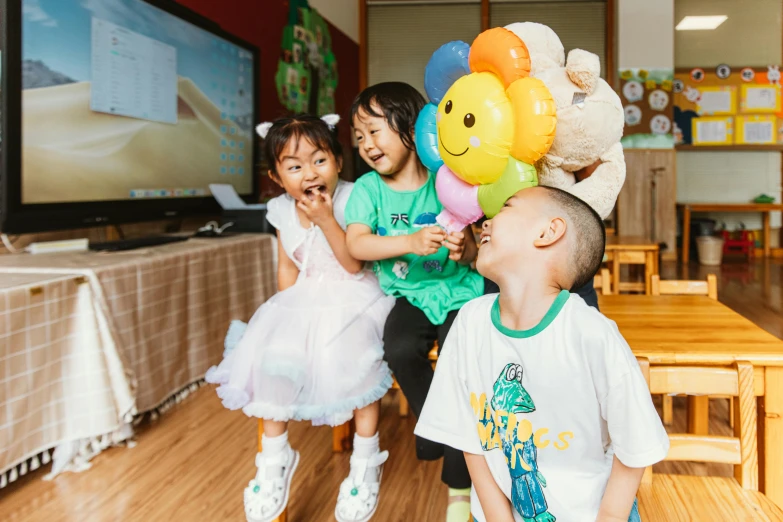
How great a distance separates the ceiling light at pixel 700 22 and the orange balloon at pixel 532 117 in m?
6.25

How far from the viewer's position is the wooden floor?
1472 millimetres

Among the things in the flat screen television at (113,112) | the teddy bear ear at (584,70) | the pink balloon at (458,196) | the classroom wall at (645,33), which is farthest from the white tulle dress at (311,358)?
the classroom wall at (645,33)

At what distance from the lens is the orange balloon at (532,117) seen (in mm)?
971

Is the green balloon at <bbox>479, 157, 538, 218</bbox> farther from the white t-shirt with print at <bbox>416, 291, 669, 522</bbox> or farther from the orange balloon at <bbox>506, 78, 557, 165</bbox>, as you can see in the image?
the white t-shirt with print at <bbox>416, 291, 669, 522</bbox>

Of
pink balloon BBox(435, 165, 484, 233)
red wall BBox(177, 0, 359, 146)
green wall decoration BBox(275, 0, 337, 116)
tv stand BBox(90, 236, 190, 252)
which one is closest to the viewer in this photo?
pink balloon BBox(435, 165, 484, 233)

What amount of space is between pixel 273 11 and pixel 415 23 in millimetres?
2502

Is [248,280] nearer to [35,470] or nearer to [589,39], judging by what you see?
[35,470]

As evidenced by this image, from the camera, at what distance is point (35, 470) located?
1.70 metres

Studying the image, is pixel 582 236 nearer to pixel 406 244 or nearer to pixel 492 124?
pixel 492 124

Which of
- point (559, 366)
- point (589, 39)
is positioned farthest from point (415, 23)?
point (559, 366)

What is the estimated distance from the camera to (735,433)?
3.30ft

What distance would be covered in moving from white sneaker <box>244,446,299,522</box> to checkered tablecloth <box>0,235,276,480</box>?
26.9 inches

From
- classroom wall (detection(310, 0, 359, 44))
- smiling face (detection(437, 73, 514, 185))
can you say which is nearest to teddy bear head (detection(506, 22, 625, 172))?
smiling face (detection(437, 73, 514, 185))

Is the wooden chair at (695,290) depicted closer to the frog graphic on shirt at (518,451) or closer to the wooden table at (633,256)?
the wooden table at (633,256)
